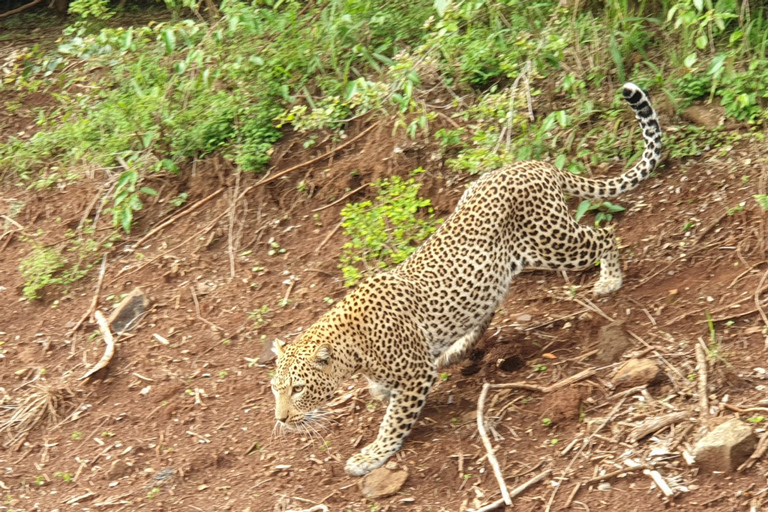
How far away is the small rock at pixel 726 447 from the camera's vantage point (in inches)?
209

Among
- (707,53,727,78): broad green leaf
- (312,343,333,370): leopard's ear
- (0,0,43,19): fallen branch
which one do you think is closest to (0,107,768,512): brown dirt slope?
(707,53,727,78): broad green leaf

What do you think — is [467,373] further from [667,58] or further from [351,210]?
[667,58]

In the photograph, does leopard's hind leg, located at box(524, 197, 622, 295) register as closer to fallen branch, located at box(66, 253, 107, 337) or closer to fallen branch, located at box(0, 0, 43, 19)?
fallen branch, located at box(66, 253, 107, 337)

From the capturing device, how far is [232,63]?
9.31 m

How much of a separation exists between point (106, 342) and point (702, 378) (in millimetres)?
4673

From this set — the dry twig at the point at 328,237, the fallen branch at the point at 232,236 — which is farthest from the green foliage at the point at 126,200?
the dry twig at the point at 328,237

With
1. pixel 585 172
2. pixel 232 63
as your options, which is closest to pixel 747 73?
pixel 585 172

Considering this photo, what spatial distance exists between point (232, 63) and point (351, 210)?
2.49 metres

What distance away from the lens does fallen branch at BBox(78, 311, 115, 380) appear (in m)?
7.86

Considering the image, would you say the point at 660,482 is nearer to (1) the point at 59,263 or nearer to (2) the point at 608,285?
(2) the point at 608,285

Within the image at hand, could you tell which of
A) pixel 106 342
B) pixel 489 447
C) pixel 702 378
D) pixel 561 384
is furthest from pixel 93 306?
pixel 702 378

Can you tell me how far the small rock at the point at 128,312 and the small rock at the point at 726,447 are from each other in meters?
4.77

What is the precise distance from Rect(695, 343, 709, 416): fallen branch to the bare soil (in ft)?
0.17

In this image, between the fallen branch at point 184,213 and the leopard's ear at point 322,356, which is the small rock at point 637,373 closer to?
the leopard's ear at point 322,356
